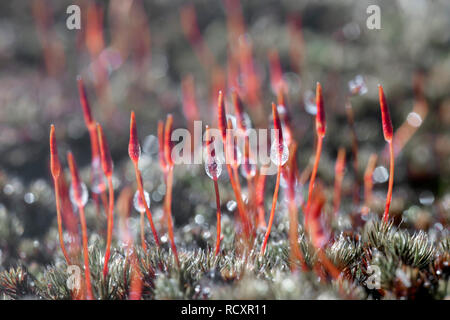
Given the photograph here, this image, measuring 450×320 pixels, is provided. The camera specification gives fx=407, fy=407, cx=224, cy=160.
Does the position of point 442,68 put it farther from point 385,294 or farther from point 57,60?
point 57,60

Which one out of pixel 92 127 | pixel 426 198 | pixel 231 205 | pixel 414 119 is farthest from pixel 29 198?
pixel 414 119

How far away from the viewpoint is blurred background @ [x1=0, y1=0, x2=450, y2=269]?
1.77 meters

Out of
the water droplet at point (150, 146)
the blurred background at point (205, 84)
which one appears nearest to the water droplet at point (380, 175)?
the blurred background at point (205, 84)

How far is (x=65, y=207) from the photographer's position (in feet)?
4.57

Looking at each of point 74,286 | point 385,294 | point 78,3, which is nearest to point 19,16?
point 78,3

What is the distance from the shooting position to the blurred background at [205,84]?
69.6 inches

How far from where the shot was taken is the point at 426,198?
1824mm

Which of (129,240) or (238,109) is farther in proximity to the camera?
(129,240)

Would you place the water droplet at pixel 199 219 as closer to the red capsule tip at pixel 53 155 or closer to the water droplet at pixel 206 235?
the water droplet at pixel 206 235

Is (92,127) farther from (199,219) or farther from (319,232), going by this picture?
(319,232)

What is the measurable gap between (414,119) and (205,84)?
1.33 m

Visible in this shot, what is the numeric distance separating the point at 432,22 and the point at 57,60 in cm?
275

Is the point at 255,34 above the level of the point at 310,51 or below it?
above

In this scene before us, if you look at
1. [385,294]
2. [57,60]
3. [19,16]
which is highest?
[19,16]
